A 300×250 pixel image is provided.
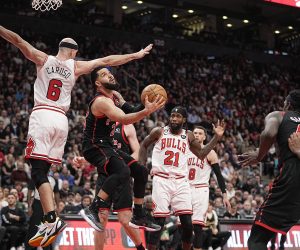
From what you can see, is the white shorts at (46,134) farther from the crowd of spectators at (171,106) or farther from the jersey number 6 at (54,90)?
the crowd of spectators at (171,106)

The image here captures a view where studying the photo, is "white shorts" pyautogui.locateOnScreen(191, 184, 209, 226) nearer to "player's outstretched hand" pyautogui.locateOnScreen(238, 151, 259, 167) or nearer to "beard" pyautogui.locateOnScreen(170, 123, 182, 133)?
"beard" pyautogui.locateOnScreen(170, 123, 182, 133)

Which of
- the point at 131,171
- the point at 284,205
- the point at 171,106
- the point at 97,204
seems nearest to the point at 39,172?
the point at 97,204

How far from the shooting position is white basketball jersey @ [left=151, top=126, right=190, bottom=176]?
34.6ft

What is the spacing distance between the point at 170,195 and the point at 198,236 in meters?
1.10

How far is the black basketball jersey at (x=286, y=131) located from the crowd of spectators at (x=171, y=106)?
23.9 feet

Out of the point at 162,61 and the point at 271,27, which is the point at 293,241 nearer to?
the point at 162,61

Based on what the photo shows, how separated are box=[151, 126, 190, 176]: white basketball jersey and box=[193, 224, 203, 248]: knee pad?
1194 millimetres

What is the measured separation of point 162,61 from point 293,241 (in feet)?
54.5

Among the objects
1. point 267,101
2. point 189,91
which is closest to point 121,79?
point 189,91

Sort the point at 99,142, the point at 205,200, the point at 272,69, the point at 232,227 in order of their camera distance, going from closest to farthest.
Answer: the point at 99,142, the point at 205,200, the point at 232,227, the point at 272,69

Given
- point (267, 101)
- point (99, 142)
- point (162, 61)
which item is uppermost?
point (162, 61)

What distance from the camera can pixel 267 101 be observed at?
3203cm

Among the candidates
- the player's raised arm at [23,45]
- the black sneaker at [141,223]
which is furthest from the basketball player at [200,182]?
the player's raised arm at [23,45]

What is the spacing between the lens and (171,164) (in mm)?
10555
